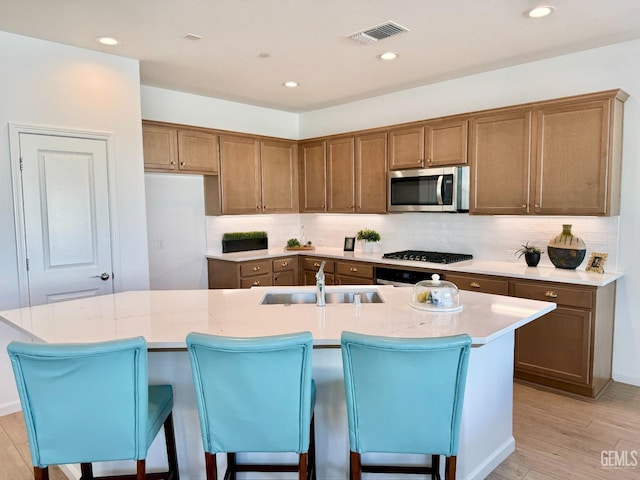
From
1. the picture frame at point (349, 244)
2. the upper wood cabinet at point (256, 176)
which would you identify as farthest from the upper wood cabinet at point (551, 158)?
the upper wood cabinet at point (256, 176)

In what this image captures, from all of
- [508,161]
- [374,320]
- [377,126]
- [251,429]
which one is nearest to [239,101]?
[377,126]

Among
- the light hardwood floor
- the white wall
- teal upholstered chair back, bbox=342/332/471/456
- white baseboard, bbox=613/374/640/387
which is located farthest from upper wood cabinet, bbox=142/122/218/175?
white baseboard, bbox=613/374/640/387

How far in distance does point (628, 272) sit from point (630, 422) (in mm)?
1231

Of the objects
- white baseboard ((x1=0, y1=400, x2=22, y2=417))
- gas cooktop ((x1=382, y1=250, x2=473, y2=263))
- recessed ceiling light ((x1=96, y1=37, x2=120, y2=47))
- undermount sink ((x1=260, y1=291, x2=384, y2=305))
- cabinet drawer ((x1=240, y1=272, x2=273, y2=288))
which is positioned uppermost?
recessed ceiling light ((x1=96, y1=37, x2=120, y2=47))

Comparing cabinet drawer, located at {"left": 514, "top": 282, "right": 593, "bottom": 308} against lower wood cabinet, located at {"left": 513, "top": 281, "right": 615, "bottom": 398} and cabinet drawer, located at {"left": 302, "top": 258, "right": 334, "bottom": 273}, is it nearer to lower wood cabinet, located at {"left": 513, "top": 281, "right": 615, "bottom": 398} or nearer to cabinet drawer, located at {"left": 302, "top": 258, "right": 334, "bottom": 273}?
lower wood cabinet, located at {"left": 513, "top": 281, "right": 615, "bottom": 398}

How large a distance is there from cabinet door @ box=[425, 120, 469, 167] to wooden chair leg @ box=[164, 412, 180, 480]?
340 centimetres

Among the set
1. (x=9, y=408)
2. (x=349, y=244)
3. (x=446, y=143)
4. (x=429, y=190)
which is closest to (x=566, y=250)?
(x=429, y=190)

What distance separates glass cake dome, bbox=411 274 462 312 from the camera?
2405 millimetres

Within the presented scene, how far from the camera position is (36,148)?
3.28 m

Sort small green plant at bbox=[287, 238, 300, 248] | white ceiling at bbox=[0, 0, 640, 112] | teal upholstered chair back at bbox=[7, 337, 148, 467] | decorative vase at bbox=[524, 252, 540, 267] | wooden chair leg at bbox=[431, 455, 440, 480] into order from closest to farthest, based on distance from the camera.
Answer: teal upholstered chair back at bbox=[7, 337, 148, 467] < wooden chair leg at bbox=[431, 455, 440, 480] < white ceiling at bbox=[0, 0, 640, 112] < decorative vase at bbox=[524, 252, 540, 267] < small green plant at bbox=[287, 238, 300, 248]

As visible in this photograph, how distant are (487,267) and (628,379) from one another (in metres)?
1.47

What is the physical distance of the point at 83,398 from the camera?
1670 mm

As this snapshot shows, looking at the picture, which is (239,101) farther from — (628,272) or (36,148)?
(628,272)

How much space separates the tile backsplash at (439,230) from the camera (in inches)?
148
